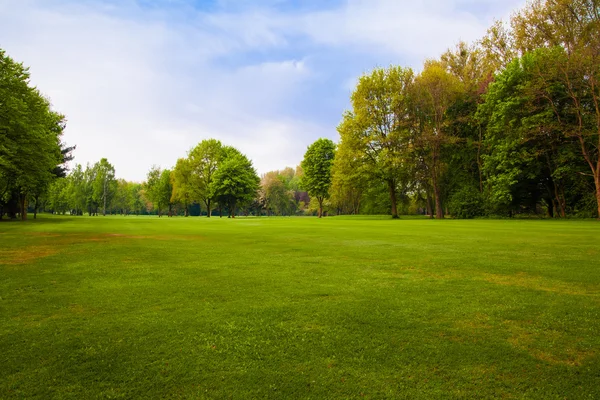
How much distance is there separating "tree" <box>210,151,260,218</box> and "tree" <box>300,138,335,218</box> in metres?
13.2

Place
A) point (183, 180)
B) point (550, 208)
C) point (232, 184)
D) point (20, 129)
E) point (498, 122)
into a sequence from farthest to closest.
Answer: point (183, 180), point (232, 184), point (550, 208), point (498, 122), point (20, 129)

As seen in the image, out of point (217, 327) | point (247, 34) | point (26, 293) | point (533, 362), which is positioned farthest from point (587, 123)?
point (26, 293)

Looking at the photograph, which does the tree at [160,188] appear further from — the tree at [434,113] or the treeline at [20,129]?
the tree at [434,113]

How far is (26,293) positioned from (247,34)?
2631 centimetres

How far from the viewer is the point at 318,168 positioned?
71.4 meters

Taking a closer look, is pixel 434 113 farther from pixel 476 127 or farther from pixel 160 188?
pixel 160 188

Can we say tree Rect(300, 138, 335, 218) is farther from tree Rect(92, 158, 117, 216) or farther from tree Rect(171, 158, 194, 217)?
tree Rect(92, 158, 117, 216)

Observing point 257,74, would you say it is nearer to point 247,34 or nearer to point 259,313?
point 247,34

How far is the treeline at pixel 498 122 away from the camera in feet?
112

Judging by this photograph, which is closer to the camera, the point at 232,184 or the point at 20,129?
the point at 20,129

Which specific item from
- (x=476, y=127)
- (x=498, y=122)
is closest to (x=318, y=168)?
(x=476, y=127)

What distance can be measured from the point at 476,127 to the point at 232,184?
49.0 meters

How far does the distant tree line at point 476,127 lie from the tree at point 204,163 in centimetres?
2784

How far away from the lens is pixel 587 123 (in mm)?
33344
